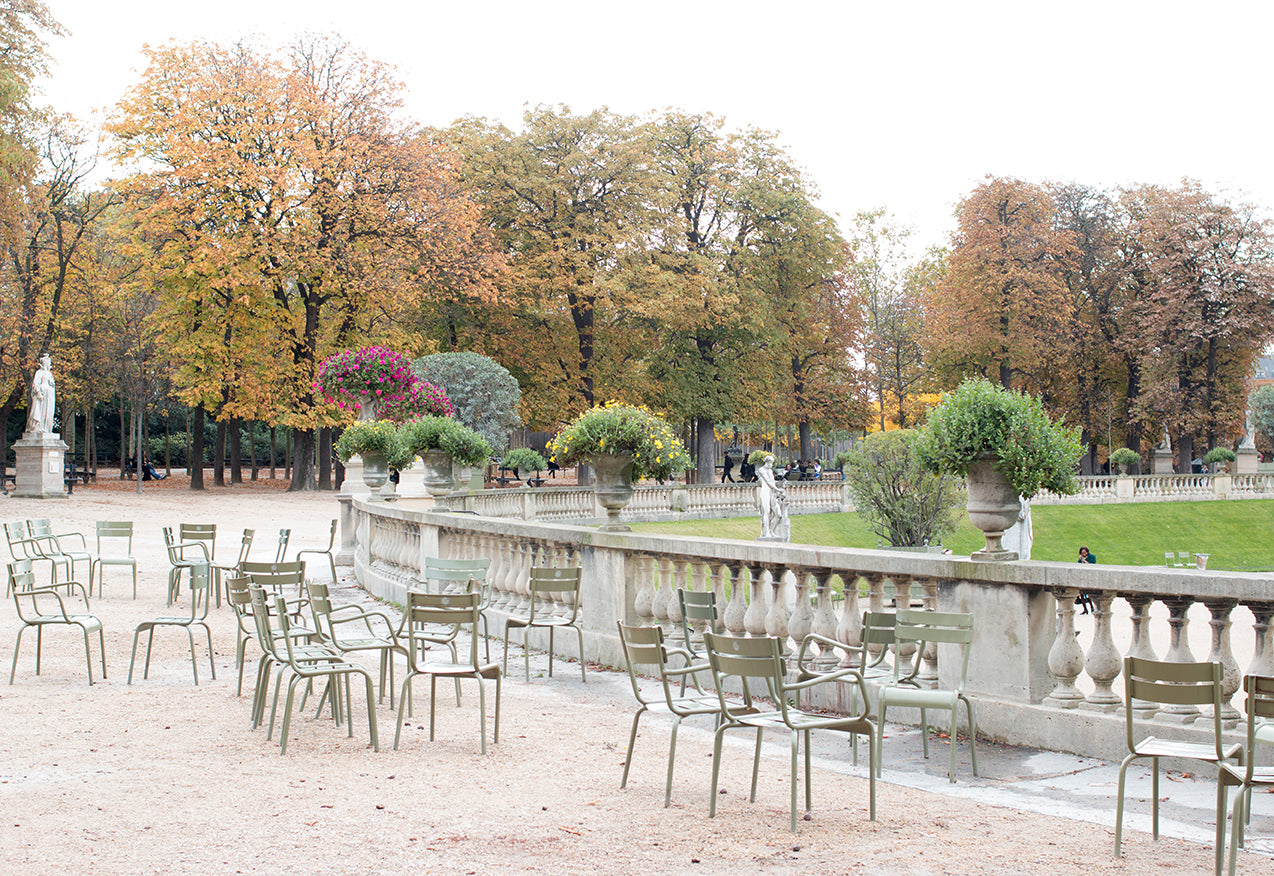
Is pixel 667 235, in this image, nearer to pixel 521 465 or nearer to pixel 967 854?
pixel 521 465

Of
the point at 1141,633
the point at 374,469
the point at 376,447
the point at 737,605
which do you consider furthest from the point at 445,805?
the point at 374,469

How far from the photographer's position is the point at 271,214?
115 ft

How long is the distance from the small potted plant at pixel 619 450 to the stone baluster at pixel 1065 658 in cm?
419

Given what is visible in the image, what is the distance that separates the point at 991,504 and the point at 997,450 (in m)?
0.35

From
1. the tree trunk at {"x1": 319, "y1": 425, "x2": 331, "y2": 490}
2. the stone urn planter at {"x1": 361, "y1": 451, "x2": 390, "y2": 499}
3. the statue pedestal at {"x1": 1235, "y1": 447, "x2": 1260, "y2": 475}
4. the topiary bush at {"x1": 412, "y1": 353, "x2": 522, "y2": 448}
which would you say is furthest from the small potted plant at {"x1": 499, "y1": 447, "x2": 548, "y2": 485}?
the statue pedestal at {"x1": 1235, "y1": 447, "x2": 1260, "y2": 475}

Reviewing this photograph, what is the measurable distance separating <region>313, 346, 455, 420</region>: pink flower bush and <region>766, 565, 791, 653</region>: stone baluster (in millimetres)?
12443

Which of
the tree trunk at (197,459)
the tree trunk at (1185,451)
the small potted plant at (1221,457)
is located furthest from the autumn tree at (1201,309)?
the tree trunk at (197,459)

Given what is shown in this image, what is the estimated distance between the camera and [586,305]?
38.8m

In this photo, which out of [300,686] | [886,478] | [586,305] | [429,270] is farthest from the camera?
[586,305]

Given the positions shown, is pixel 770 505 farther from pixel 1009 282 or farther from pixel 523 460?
pixel 523 460

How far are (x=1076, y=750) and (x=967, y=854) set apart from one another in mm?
1983

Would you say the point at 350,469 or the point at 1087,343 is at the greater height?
the point at 1087,343

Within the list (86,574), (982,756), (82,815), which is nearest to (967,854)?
(982,756)

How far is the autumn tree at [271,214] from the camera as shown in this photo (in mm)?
33781
